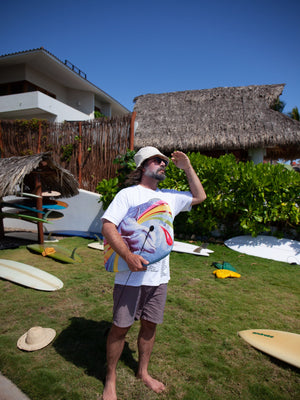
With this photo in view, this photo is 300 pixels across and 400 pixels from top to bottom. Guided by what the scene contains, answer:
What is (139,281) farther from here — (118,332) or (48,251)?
(48,251)

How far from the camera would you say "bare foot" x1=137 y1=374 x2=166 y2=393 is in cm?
210

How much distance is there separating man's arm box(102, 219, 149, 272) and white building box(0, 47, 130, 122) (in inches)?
565

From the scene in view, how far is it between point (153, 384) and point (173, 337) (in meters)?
0.82

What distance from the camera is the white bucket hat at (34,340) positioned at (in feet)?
8.47

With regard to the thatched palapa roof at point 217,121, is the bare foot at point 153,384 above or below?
below

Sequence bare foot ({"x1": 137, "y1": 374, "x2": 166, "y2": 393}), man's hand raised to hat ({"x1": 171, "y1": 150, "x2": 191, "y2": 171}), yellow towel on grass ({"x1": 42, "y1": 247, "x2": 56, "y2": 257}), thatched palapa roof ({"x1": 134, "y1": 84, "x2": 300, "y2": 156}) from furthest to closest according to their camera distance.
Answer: thatched palapa roof ({"x1": 134, "y1": 84, "x2": 300, "y2": 156}) → yellow towel on grass ({"x1": 42, "y1": 247, "x2": 56, "y2": 257}) → man's hand raised to hat ({"x1": 171, "y1": 150, "x2": 191, "y2": 171}) → bare foot ({"x1": 137, "y1": 374, "x2": 166, "y2": 393})

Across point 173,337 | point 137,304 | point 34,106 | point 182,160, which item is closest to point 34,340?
point 137,304

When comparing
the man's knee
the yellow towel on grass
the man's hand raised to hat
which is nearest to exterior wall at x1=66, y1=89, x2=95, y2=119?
the yellow towel on grass

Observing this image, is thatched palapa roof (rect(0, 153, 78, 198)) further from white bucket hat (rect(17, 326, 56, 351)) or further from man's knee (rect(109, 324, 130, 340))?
man's knee (rect(109, 324, 130, 340))

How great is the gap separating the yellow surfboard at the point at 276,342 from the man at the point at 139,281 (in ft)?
4.16

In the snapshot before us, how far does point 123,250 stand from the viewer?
5.98 feet

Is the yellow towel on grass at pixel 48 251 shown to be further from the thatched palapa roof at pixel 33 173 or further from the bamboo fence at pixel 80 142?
the bamboo fence at pixel 80 142

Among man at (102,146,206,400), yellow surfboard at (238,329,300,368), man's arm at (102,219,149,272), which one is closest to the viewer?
man's arm at (102,219,149,272)

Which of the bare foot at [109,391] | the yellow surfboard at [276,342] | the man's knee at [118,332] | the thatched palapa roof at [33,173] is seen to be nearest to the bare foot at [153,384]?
the bare foot at [109,391]
